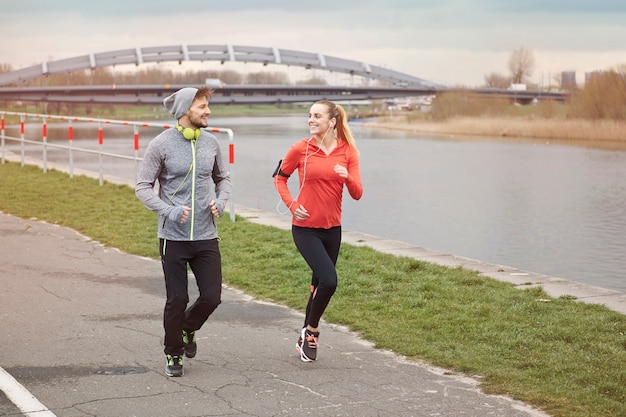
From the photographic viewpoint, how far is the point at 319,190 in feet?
22.5

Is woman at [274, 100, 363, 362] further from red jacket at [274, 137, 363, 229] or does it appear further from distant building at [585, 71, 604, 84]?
distant building at [585, 71, 604, 84]

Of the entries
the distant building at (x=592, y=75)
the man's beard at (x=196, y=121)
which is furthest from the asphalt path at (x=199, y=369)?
the distant building at (x=592, y=75)

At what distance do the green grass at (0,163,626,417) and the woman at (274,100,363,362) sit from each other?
2.37 feet

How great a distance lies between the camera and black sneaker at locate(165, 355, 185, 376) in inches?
251

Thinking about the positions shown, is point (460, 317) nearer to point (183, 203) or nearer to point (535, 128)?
point (183, 203)

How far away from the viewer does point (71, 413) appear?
5559 mm

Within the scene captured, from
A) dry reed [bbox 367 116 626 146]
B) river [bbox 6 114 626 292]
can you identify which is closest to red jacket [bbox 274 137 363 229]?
river [bbox 6 114 626 292]

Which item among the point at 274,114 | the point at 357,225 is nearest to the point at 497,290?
the point at 357,225

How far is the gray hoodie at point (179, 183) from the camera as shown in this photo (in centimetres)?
633

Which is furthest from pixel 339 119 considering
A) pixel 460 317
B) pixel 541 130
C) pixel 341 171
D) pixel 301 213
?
pixel 541 130

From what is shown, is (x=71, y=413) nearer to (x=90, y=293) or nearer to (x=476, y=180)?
(x=90, y=293)

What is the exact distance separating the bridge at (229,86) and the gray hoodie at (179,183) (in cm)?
10943

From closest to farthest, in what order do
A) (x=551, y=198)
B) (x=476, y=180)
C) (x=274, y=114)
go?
(x=551, y=198) < (x=476, y=180) < (x=274, y=114)

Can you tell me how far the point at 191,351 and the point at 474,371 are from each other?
1.82 m
